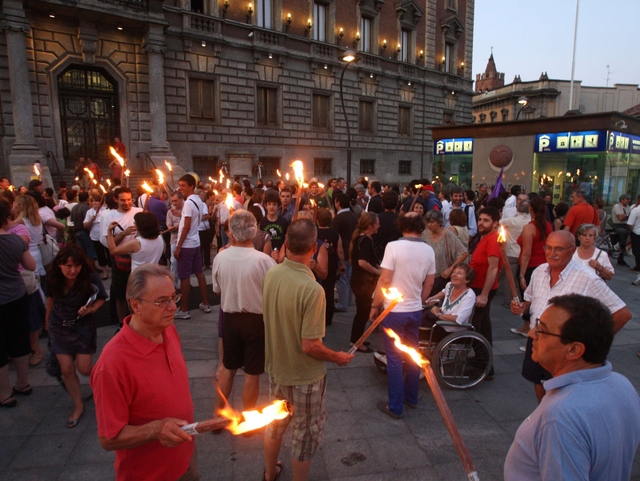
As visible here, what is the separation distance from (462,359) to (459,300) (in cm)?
63

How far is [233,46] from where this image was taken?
2058 cm

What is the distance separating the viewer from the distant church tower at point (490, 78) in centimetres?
9618

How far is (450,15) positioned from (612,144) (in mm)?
22445

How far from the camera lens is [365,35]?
27312 mm

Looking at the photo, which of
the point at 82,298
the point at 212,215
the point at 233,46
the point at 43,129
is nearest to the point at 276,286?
the point at 82,298

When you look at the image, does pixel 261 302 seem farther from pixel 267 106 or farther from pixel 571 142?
pixel 267 106

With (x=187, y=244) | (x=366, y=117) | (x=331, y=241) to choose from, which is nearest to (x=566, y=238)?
(x=331, y=241)

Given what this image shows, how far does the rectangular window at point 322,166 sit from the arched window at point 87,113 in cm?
1092

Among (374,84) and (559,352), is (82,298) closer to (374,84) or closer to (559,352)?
(559,352)

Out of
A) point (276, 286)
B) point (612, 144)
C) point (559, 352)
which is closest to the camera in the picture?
point (559, 352)

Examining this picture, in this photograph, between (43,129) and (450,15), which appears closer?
(43,129)

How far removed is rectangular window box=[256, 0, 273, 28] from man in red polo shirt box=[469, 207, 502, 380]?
20.6 meters

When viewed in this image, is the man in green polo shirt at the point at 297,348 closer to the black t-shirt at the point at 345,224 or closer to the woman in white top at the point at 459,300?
the woman in white top at the point at 459,300

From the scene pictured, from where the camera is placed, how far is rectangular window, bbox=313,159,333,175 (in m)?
25.0
